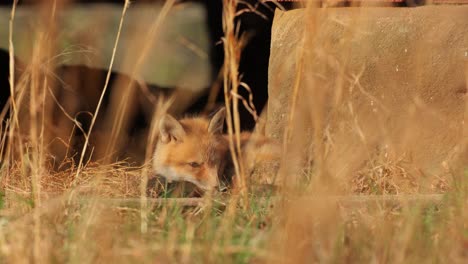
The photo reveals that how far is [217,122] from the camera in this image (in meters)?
5.88

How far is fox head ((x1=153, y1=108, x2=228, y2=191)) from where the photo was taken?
5.88 metres

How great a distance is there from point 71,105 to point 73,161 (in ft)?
2.35

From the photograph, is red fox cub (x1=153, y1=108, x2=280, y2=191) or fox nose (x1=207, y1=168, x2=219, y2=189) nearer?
fox nose (x1=207, y1=168, x2=219, y2=189)

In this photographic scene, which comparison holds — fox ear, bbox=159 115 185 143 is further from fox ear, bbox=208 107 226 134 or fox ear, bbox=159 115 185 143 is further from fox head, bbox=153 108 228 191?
fox ear, bbox=208 107 226 134

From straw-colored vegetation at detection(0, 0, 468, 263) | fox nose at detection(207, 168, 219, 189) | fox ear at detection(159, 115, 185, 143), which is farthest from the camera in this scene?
fox ear at detection(159, 115, 185, 143)

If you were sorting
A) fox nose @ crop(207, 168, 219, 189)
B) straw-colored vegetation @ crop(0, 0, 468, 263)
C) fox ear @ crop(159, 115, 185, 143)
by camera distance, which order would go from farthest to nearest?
1. fox ear @ crop(159, 115, 185, 143)
2. fox nose @ crop(207, 168, 219, 189)
3. straw-colored vegetation @ crop(0, 0, 468, 263)

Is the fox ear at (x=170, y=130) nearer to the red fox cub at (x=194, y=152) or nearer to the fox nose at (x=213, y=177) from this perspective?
the red fox cub at (x=194, y=152)

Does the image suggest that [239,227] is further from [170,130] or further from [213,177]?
[170,130]

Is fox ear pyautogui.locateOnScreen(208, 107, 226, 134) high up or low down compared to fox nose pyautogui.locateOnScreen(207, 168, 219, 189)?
up

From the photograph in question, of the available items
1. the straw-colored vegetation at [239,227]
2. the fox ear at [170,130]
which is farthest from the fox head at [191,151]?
the straw-colored vegetation at [239,227]

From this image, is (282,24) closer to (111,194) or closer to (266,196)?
(111,194)

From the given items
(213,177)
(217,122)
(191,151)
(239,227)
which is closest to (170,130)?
(191,151)

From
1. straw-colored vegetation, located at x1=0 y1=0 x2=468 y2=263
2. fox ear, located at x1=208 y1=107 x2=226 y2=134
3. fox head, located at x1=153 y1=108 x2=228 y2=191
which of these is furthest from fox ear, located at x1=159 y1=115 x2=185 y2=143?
straw-colored vegetation, located at x1=0 y1=0 x2=468 y2=263

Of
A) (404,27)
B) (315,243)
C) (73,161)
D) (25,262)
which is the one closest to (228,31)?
(315,243)
